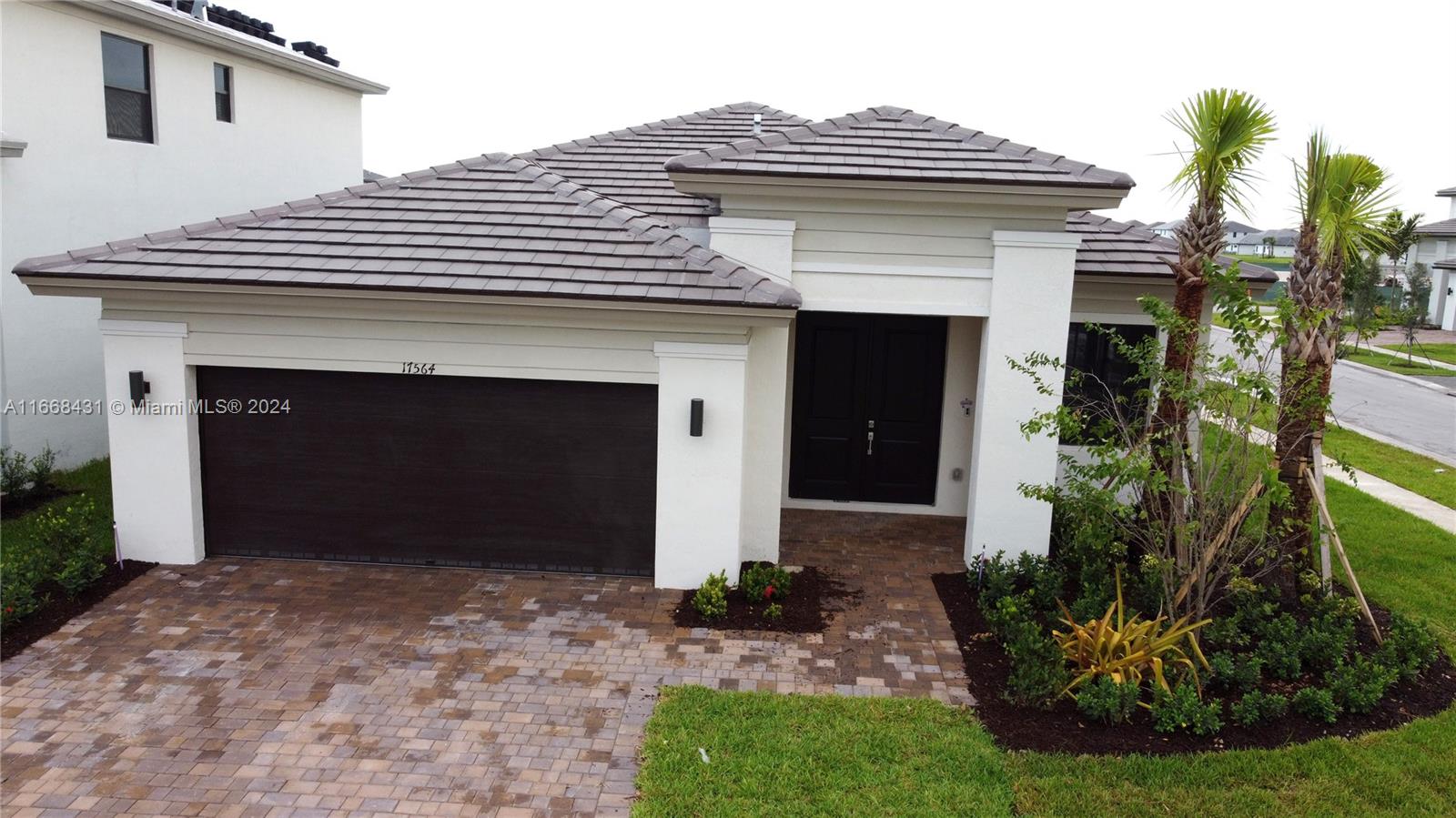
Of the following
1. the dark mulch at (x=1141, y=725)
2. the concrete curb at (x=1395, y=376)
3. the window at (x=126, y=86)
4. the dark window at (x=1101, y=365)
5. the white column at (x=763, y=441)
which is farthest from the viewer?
the concrete curb at (x=1395, y=376)

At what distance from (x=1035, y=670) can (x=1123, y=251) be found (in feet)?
20.2

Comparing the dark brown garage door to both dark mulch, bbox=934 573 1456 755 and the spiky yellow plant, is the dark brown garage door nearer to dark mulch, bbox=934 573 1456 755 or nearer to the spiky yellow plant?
dark mulch, bbox=934 573 1456 755

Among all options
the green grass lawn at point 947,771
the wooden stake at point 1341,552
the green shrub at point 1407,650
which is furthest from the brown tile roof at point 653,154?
the green shrub at point 1407,650

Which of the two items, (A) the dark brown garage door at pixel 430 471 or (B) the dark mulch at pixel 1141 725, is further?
(A) the dark brown garage door at pixel 430 471

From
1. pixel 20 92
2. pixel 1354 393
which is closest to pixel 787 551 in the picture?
pixel 20 92

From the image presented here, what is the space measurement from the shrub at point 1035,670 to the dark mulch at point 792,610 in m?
1.76

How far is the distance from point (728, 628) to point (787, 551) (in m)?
2.21

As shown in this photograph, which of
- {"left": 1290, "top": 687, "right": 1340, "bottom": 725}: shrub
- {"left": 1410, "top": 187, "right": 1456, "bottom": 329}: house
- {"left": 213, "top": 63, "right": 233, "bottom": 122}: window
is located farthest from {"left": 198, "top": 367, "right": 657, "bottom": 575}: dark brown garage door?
{"left": 1410, "top": 187, "right": 1456, "bottom": 329}: house

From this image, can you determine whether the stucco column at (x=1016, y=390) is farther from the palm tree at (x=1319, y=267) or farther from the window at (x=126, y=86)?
the window at (x=126, y=86)

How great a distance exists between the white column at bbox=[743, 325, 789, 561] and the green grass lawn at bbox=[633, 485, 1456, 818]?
2819 millimetres

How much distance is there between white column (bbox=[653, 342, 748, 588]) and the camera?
8.68 metres

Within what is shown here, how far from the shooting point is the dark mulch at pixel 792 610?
8180 millimetres

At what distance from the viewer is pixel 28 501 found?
36.3ft

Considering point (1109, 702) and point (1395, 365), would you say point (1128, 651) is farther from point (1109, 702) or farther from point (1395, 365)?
point (1395, 365)
